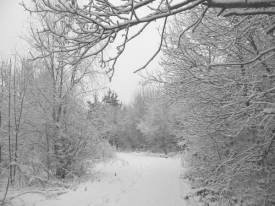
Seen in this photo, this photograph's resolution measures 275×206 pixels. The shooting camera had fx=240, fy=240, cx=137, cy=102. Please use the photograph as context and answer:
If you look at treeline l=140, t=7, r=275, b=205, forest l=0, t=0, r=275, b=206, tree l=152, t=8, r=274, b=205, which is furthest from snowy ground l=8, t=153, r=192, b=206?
tree l=152, t=8, r=274, b=205

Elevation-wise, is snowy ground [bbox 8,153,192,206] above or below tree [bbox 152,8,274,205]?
below

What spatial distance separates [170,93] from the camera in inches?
243

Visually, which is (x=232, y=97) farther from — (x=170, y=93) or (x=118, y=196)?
(x=118, y=196)

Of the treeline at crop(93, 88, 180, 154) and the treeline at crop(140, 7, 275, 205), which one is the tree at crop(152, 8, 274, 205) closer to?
the treeline at crop(140, 7, 275, 205)

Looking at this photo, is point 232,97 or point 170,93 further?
point 170,93

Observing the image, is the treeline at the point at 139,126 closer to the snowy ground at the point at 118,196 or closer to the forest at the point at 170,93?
the forest at the point at 170,93

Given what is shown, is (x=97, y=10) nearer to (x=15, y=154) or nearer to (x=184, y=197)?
(x=184, y=197)

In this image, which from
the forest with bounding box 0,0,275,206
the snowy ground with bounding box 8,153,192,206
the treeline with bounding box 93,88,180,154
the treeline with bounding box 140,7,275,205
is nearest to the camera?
the forest with bounding box 0,0,275,206

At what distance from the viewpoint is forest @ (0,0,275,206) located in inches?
99.3

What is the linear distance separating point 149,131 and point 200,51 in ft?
102

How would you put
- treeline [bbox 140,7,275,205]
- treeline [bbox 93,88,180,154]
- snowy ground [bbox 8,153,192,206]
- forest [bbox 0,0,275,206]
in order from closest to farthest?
forest [bbox 0,0,275,206] < treeline [bbox 140,7,275,205] < snowy ground [bbox 8,153,192,206] < treeline [bbox 93,88,180,154]

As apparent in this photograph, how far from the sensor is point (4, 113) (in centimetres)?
1108

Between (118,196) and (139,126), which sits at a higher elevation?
(139,126)

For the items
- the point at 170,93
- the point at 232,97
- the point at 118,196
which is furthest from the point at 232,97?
the point at 118,196
